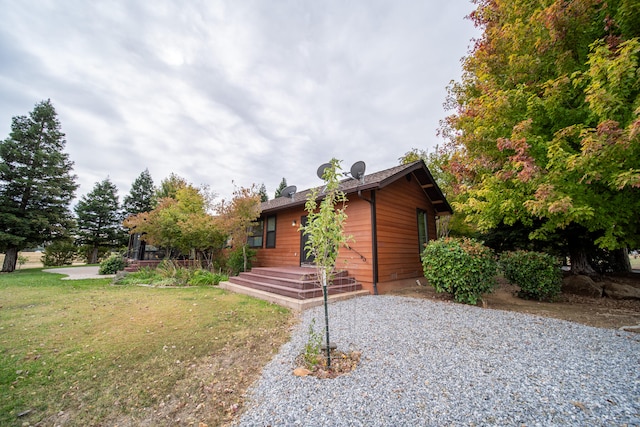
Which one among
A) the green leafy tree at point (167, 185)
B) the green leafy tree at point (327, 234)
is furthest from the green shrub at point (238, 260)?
the green leafy tree at point (167, 185)

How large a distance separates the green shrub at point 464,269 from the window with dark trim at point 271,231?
6.61 metres

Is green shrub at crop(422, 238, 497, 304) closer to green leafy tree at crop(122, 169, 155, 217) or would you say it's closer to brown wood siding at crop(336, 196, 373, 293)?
brown wood siding at crop(336, 196, 373, 293)

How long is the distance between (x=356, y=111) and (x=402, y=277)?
715 centimetres

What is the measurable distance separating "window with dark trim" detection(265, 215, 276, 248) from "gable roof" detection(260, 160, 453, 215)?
46 centimetres

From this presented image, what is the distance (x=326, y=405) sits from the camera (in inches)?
79.2

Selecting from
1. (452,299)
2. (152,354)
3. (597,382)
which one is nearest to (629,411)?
(597,382)

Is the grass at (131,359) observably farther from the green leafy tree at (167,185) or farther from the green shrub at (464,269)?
the green leafy tree at (167,185)

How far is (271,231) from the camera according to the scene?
34.8 feet

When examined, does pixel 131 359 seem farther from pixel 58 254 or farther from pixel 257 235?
pixel 58 254

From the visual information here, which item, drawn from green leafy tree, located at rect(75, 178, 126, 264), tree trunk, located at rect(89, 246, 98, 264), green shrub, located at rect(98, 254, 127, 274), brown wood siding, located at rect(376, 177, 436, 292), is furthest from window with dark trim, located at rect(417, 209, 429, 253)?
tree trunk, located at rect(89, 246, 98, 264)

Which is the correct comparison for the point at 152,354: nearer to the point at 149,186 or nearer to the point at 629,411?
the point at 629,411

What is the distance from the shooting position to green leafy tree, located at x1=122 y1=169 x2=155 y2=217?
945 inches

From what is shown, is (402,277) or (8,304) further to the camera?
(402,277)

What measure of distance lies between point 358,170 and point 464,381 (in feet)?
20.2
